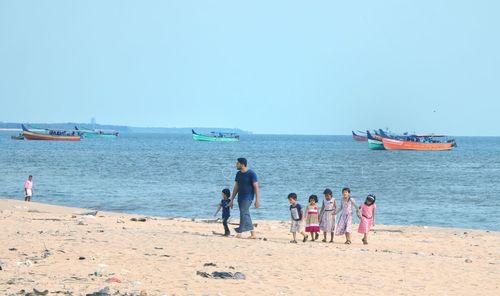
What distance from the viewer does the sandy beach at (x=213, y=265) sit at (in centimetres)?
1126

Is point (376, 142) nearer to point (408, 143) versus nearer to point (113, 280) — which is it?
point (408, 143)

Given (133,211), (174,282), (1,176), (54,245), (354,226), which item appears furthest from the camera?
(1,176)

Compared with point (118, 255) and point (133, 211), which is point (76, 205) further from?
point (118, 255)

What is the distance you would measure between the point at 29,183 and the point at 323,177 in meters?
30.7

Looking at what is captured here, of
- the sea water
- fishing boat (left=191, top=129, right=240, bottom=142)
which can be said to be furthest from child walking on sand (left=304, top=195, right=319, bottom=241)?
fishing boat (left=191, top=129, right=240, bottom=142)

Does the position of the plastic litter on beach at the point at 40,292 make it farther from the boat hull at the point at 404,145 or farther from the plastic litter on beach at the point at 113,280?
the boat hull at the point at 404,145

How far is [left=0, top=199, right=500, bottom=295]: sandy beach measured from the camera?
11258mm

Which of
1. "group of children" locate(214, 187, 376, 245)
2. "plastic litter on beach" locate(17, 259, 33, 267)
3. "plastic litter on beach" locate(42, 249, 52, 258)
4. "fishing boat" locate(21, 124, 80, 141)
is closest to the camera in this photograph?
"plastic litter on beach" locate(17, 259, 33, 267)

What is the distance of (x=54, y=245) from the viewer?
14.3 metres

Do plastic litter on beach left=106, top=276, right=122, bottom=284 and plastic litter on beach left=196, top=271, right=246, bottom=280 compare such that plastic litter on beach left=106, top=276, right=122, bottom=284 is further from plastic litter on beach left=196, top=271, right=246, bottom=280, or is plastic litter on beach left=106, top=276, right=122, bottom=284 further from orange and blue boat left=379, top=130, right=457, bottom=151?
orange and blue boat left=379, top=130, right=457, bottom=151

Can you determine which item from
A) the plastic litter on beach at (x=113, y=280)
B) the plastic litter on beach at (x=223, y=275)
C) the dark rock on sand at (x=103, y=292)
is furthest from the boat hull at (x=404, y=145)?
the dark rock on sand at (x=103, y=292)

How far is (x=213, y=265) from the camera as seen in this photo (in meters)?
12.9

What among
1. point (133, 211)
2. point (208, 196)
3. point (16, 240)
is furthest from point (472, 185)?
point (16, 240)

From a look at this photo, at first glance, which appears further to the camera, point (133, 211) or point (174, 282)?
point (133, 211)
